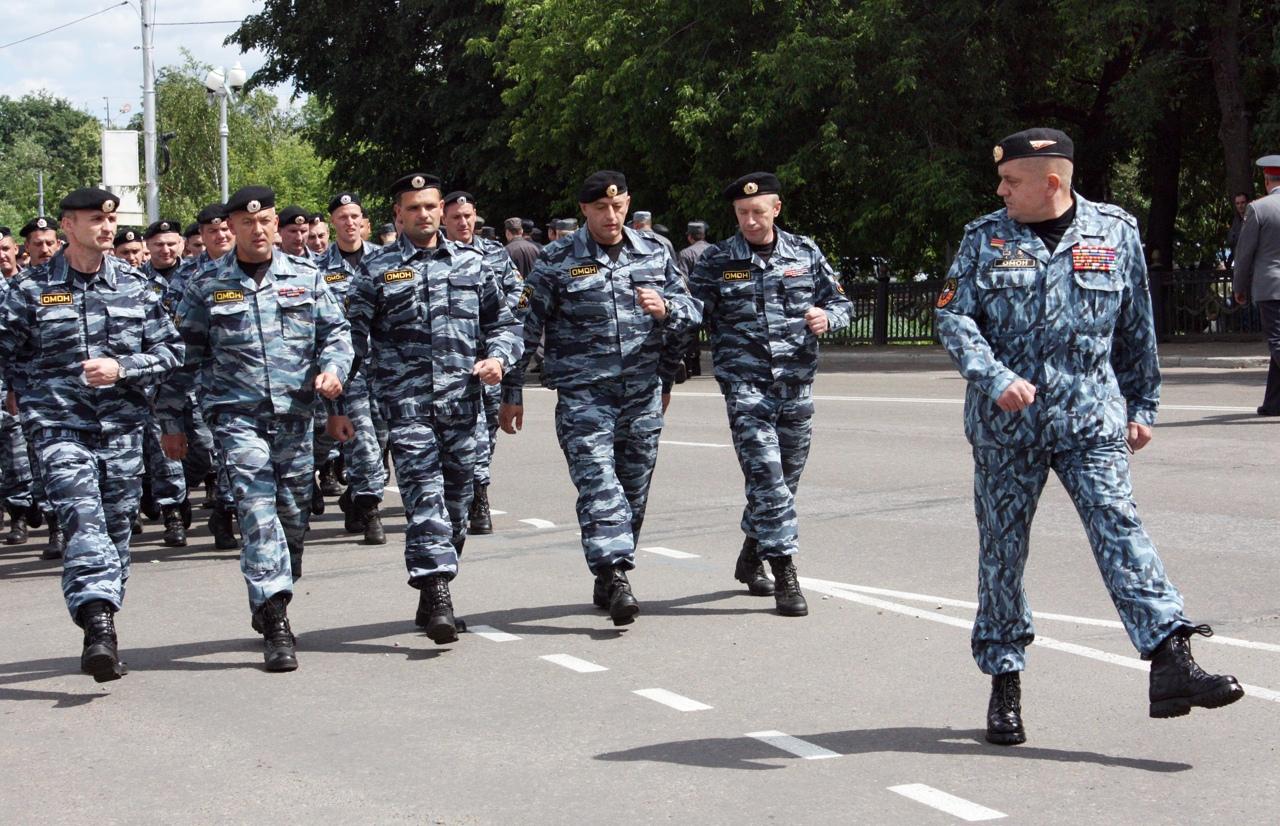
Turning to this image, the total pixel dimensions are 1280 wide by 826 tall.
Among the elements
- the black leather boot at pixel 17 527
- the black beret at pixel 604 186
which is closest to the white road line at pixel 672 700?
the black beret at pixel 604 186

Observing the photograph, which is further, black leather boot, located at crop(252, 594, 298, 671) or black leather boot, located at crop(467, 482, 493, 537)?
black leather boot, located at crop(467, 482, 493, 537)

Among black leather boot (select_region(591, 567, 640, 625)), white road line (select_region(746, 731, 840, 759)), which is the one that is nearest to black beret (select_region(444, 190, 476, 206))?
black leather boot (select_region(591, 567, 640, 625))

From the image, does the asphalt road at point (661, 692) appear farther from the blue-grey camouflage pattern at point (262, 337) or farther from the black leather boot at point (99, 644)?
the blue-grey camouflage pattern at point (262, 337)

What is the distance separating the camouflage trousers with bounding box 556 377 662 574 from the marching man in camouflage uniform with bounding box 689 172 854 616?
392 mm

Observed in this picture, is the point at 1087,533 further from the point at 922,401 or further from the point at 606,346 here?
the point at 922,401

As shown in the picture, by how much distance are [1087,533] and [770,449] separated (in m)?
2.72

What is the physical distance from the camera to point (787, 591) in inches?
305

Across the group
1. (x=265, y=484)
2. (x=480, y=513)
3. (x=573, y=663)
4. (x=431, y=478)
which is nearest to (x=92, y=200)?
(x=265, y=484)

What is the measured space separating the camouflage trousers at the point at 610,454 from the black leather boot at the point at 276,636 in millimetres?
1368

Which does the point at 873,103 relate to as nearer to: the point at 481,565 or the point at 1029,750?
the point at 481,565

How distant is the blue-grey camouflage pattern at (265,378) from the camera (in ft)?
23.5

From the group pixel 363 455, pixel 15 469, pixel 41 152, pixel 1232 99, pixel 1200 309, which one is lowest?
pixel 15 469

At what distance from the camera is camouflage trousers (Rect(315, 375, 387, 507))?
1066 centimetres

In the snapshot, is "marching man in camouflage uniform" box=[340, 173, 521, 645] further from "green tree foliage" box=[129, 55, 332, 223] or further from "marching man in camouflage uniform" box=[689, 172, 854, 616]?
"green tree foliage" box=[129, 55, 332, 223]
